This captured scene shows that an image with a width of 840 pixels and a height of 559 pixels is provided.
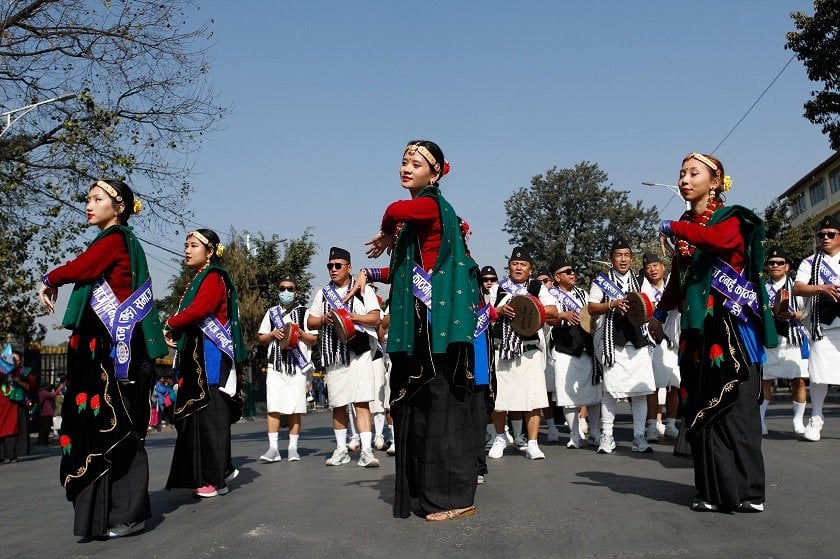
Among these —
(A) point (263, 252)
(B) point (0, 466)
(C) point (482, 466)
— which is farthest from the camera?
(A) point (263, 252)

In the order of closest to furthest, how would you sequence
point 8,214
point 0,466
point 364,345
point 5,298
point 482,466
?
1. point 482,466
2. point 364,345
3. point 0,466
4. point 8,214
5. point 5,298

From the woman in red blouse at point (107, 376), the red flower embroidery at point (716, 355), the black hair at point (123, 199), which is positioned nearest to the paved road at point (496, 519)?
the woman in red blouse at point (107, 376)

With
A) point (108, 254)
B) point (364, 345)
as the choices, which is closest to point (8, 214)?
point (364, 345)

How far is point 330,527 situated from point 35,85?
48.7 ft

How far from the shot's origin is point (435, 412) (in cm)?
585

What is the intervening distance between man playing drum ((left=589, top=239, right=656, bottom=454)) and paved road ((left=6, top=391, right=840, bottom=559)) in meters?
1.11

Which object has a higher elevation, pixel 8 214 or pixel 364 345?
pixel 8 214

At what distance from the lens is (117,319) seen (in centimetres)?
586

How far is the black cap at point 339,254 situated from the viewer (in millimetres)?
10031

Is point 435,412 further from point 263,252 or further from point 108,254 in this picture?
point 263,252

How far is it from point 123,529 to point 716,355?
4075 millimetres

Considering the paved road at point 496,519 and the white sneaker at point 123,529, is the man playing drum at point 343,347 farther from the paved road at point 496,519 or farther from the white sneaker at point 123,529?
the white sneaker at point 123,529

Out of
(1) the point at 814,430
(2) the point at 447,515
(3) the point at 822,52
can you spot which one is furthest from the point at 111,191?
(3) the point at 822,52

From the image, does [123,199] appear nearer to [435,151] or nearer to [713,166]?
[435,151]
